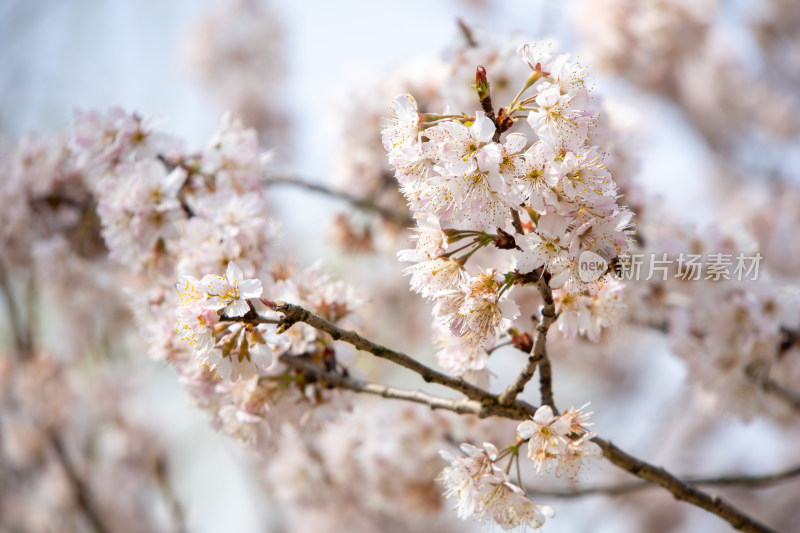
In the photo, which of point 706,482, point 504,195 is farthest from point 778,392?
point 504,195

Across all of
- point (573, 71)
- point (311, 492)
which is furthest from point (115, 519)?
point (573, 71)

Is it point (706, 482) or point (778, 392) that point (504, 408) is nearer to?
point (706, 482)

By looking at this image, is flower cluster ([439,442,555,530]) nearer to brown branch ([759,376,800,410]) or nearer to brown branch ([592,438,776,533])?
brown branch ([592,438,776,533])

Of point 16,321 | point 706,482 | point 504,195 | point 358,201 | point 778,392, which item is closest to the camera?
point 504,195

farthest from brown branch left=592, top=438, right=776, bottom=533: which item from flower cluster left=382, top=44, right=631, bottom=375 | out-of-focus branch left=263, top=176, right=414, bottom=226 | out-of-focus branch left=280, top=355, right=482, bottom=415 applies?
out-of-focus branch left=263, top=176, right=414, bottom=226

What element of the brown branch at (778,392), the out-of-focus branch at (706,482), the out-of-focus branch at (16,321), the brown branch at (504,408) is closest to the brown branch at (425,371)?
the brown branch at (504,408)

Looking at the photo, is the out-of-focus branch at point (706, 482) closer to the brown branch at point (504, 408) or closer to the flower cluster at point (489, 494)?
the brown branch at point (504, 408)
